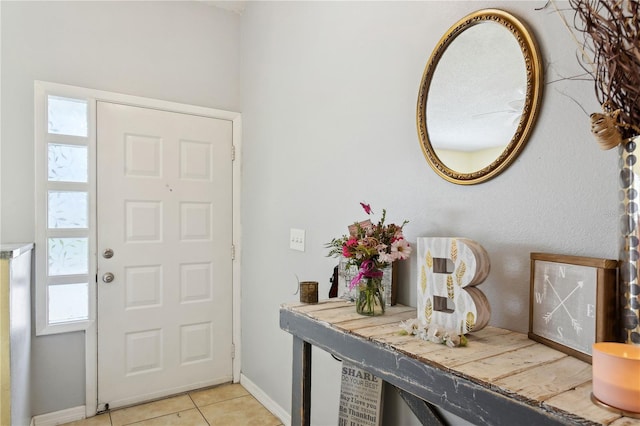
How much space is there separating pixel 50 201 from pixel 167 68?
117 cm

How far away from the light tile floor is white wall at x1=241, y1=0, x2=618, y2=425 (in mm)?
154

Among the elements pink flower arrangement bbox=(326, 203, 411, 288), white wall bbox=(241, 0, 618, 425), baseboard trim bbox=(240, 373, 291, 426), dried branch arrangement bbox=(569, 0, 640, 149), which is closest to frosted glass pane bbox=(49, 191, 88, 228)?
white wall bbox=(241, 0, 618, 425)

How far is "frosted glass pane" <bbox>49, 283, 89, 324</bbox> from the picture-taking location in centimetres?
248

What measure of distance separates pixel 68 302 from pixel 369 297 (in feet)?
6.97

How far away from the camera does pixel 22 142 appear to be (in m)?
2.37

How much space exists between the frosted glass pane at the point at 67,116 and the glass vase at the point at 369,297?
2161 millimetres

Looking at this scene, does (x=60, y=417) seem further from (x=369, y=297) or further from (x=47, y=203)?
(x=369, y=297)

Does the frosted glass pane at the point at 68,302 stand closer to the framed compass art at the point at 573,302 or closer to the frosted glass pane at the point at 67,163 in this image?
the frosted glass pane at the point at 67,163

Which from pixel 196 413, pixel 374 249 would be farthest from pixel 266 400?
pixel 374 249

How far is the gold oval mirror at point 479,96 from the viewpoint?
121cm

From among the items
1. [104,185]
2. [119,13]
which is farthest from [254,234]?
[119,13]

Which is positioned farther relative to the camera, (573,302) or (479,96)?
(479,96)

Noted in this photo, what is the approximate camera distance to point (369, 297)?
4.54 feet

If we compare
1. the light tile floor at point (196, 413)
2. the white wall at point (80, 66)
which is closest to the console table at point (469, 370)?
the light tile floor at point (196, 413)
